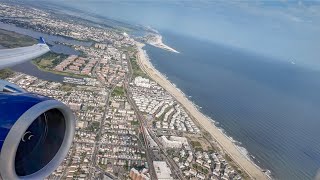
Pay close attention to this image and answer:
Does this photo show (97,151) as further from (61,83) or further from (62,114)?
(62,114)

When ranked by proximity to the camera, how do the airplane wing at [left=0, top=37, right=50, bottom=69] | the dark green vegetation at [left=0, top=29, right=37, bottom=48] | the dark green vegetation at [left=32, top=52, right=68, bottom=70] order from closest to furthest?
the airplane wing at [left=0, top=37, right=50, bottom=69], the dark green vegetation at [left=32, top=52, right=68, bottom=70], the dark green vegetation at [left=0, top=29, right=37, bottom=48]

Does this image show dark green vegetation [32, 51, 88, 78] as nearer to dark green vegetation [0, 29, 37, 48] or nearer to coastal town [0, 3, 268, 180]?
coastal town [0, 3, 268, 180]

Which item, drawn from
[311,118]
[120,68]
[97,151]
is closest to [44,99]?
[97,151]

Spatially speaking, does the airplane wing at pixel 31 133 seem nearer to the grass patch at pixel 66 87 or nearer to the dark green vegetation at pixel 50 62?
the grass patch at pixel 66 87

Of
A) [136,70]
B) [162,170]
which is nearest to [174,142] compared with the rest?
[162,170]

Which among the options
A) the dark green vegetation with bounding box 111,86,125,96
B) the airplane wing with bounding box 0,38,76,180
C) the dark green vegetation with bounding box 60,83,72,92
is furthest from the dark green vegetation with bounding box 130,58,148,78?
the airplane wing with bounding box 0,38,76,180

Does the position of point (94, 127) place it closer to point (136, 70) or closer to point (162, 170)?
point (162, 170)

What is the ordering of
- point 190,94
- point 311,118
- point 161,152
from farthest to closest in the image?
point 311,118, point 190,94, point 161,152
